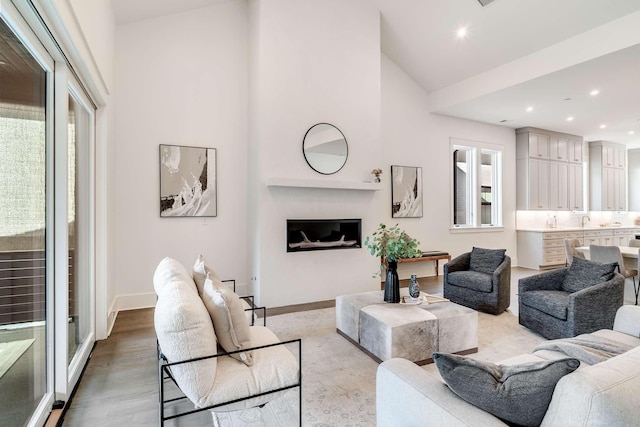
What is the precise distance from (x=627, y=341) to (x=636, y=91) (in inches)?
201

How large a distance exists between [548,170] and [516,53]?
152 inches

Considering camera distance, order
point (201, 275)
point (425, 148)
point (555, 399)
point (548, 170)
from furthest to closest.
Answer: point (548, 170) → point (425, 148) → point (201, 275) → point (555, 399)

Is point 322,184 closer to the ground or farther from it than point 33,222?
farther from it

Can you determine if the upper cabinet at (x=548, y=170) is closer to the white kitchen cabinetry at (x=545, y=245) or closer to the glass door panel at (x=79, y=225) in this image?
the white kitchen cabinetry at (x=545, y=245)

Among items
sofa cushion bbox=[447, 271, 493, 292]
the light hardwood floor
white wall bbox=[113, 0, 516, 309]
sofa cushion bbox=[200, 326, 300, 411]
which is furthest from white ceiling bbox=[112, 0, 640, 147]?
sofa cushion bbox=[200, 326, 300, 411]

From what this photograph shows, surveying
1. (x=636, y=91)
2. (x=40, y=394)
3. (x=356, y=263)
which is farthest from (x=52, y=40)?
(x=636, y=91)

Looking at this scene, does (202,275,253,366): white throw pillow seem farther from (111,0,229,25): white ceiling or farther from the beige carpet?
(111,0,229,25): white ceiling

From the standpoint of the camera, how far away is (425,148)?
6328 millimetres

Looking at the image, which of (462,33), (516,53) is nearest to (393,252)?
(462,33)

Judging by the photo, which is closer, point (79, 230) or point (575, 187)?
point (79, 230)

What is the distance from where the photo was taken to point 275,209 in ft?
14.4

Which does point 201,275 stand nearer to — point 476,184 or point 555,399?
point 555,399

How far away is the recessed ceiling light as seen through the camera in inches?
187

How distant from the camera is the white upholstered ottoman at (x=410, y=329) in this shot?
2.66 meters
